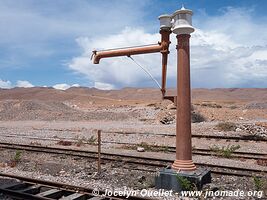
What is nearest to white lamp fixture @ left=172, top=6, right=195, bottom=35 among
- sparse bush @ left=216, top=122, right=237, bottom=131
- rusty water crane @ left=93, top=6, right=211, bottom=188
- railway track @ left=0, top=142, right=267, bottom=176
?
rusty water crane @ left=93, top=6, right=211, bottom=188

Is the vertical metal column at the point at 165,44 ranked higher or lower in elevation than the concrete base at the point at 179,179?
higher

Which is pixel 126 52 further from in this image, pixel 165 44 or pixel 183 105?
pixel 183 105

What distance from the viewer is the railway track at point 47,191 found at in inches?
291

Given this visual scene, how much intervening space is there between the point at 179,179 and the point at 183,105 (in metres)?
1.66

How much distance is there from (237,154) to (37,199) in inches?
373

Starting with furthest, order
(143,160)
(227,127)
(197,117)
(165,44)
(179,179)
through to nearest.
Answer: (197,117) → (227,127) → (143,160) → (165,44) → (179,179)

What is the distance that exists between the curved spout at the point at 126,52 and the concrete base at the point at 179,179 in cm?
295

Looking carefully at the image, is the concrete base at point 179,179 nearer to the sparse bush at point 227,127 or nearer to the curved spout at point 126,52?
the curved spout at point 126,52

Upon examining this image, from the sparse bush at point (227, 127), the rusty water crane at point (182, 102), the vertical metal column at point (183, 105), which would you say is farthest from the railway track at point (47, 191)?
the sparse bush at point (227, 127)

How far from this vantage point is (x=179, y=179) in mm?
7969

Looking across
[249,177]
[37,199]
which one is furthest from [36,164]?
[249,177]

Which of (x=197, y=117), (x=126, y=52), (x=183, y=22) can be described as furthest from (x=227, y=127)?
→ (x=183, y=22)

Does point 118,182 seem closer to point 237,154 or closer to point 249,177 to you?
point 249,177

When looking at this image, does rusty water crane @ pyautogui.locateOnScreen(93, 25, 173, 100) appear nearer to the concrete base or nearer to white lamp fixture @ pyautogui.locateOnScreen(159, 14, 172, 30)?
white lamp fixture @ pyautogui.locateOnScreen(159, 14, 172, 30)
